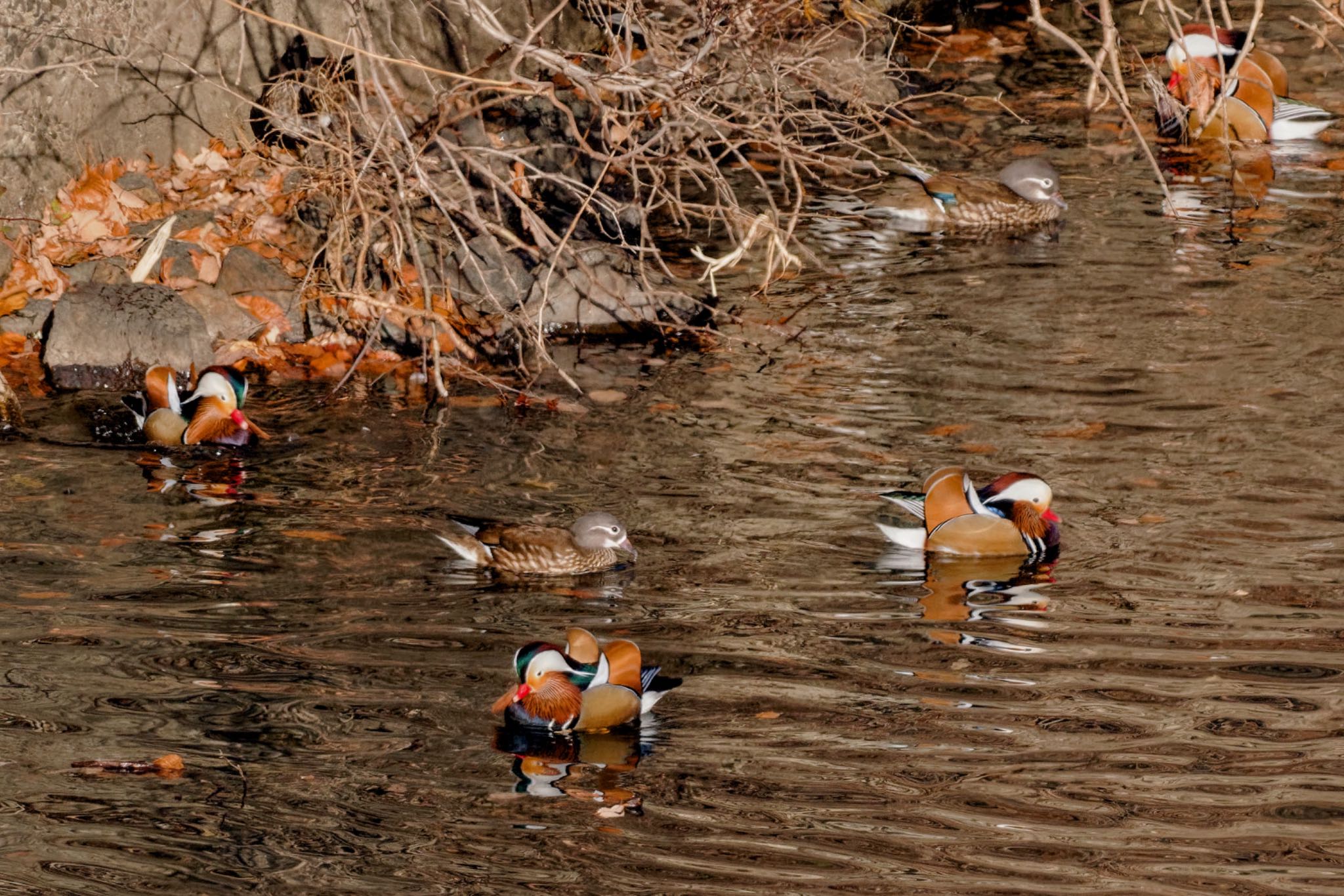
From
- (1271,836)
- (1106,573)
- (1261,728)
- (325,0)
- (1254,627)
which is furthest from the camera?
(325,0)

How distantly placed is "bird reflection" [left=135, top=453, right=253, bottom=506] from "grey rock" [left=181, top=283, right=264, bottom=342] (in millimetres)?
1410

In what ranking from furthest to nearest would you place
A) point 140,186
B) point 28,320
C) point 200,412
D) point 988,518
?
point 140,186
point 28,320
point 200,412
point 988,518

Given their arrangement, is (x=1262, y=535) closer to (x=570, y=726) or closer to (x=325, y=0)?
(x=570, y=726)

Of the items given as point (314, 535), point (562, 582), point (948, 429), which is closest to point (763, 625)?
point (562, 582)

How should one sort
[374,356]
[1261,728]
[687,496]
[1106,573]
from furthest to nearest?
[374,356] → [687,496] → [1106,573] → [1261,728]

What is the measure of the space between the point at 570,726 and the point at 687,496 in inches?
82.4

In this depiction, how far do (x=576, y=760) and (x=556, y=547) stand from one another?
1444 mm

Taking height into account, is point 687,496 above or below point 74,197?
below

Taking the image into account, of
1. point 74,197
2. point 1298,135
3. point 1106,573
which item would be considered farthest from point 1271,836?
point 1298,135

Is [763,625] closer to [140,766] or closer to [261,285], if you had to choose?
[140,766]

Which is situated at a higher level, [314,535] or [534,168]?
[534,168]

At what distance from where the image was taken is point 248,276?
9.63m

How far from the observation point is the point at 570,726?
5.75 meters

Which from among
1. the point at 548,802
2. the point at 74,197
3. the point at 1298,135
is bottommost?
the point at 548,802
